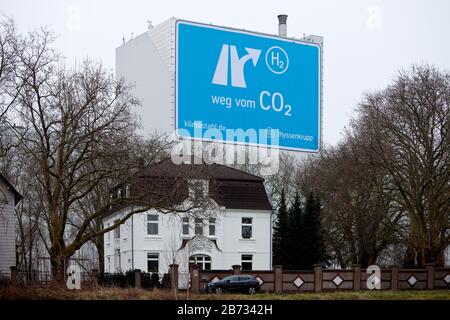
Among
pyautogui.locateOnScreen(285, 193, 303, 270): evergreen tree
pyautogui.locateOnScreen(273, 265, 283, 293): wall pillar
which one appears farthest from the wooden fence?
pyautogui.locateOnScreen(285, 193, 303, 270): evergreen tree

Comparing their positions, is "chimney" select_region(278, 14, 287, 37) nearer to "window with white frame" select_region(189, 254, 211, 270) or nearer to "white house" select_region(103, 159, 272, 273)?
"white house" select_region(103, 159, 272, 273)

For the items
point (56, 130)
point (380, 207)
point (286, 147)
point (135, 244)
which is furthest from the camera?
point (380, 207)

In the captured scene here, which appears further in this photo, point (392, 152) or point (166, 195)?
point (392, 152)

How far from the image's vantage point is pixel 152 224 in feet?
165

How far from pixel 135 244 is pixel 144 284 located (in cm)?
1466

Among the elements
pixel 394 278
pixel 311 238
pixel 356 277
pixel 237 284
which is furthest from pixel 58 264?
pixel 311 238

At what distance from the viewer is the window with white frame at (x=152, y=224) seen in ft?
164

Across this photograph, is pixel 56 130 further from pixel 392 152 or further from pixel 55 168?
pixel 392 152

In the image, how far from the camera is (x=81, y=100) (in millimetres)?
31016

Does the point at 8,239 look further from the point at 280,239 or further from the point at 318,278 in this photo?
the point at 280,239

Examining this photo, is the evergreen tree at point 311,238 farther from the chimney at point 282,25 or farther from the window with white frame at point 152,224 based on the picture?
the chimney at point 282,25

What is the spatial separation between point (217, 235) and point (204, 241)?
1.66m

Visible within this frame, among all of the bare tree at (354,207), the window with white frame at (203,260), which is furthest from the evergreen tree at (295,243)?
the window with white frame at (203,260)
